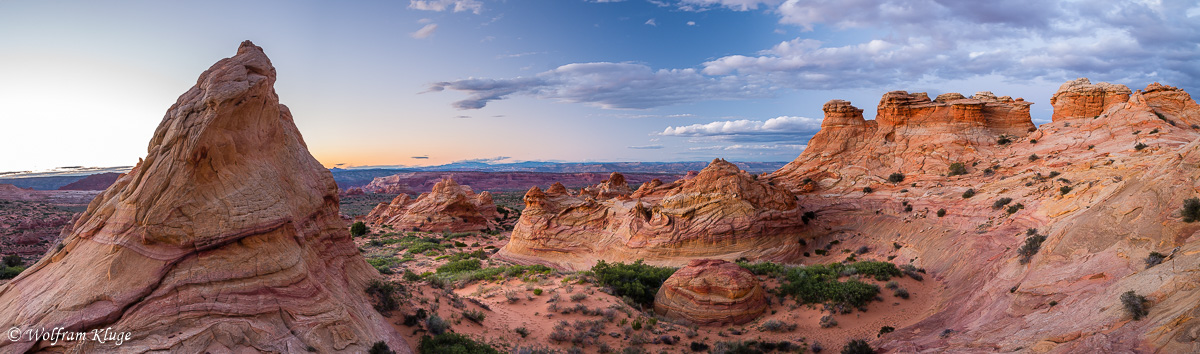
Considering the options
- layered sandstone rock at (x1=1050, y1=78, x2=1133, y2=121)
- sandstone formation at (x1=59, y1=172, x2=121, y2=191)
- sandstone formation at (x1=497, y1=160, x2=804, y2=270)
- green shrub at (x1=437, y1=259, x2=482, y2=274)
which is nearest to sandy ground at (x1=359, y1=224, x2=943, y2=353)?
green shrub at (x1=437, y1=259, x2=482, y2=274)

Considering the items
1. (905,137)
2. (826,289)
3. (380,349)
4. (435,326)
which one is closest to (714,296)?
(826,289)

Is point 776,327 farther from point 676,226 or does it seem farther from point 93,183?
point 93,183

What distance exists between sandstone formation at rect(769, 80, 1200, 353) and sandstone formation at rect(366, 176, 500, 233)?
32821 millimetres

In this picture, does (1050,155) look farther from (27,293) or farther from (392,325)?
(27,293)

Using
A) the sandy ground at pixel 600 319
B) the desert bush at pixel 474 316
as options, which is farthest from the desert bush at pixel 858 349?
the desert bush at pixel 474 316

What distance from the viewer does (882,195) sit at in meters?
37.2

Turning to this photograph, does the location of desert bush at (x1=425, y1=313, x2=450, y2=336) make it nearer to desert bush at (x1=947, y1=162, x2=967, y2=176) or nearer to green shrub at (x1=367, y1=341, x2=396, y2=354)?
green shrub at (x1=367, y1=341, x2=396, y2=354)

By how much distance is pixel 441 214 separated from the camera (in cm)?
5344

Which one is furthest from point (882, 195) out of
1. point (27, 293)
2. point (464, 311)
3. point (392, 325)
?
point (27, 293)

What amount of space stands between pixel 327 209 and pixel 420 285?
4.65m

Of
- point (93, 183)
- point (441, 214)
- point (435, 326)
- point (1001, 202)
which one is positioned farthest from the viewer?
point (93, 183)

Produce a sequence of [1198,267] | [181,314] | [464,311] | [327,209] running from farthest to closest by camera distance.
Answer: [464,311] → [327,209] → [1198,267] → [181,314]

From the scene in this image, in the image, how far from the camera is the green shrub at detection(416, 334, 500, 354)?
1320 cm

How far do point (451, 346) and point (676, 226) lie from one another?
73.0 feet
